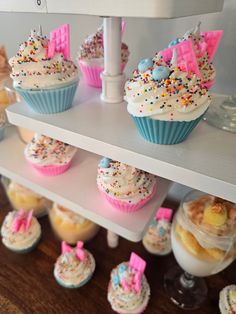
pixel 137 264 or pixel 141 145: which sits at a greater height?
pixel 141 145

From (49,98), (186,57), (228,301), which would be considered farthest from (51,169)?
(228,301)

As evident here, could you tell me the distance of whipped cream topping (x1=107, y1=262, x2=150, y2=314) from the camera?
74cm

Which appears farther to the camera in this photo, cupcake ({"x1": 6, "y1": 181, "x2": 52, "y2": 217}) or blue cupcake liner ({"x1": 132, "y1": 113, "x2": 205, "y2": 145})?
cupcake ({"x1": 6, "y1": 181, "x2": 52, "y2": 217})

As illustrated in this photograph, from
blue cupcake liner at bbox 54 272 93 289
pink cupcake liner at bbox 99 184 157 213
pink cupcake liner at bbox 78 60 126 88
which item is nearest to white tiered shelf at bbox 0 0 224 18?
pink cupcake liner at bbox 78 60 126 88

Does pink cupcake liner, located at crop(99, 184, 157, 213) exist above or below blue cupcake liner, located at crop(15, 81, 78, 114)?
below

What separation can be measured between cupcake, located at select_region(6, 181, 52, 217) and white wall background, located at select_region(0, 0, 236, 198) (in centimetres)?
48

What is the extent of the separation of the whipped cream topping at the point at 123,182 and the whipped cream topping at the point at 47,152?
0.15 meters

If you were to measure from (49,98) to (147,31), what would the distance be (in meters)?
0.40

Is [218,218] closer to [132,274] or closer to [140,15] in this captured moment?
[132,274]

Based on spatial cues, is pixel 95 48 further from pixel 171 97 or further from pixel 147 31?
pixel 171 97

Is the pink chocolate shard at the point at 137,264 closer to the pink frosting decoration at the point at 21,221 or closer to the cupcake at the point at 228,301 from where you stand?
the cupcake at the point at 228,301

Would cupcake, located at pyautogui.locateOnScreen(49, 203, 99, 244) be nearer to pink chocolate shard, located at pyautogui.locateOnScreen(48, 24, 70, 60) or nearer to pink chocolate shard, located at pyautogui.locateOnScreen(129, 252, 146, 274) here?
pink chocolate shard, located at pyautogui.locateOnScreen(129, 252, 146, 274)

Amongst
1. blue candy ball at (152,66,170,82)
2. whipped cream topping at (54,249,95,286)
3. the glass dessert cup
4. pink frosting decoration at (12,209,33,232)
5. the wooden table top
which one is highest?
blue candy ball at (152,66,170,82)

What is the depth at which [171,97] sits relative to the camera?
461 millimetres
